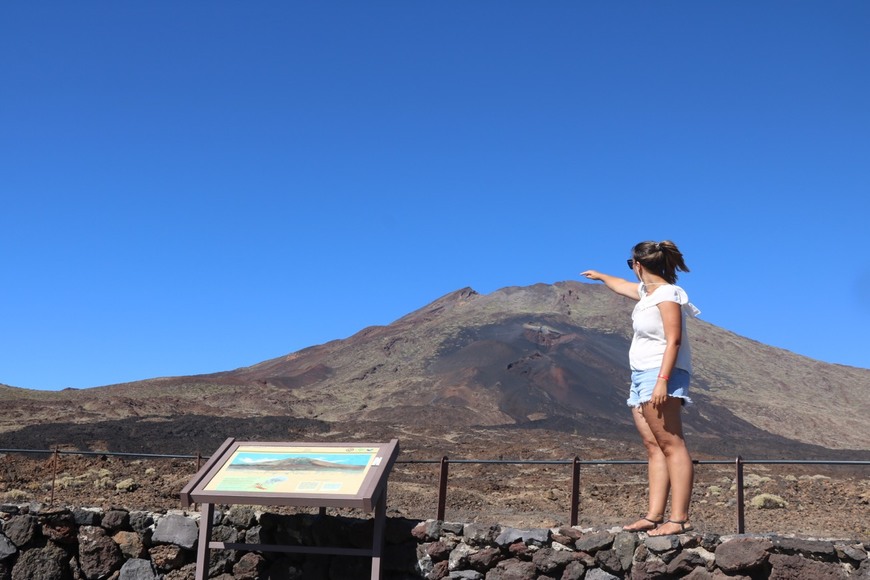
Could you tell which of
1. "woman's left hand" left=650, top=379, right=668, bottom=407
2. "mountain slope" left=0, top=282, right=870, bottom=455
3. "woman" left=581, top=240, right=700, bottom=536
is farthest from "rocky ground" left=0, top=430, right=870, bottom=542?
"mountain slope" left=0, top=282, right=870, bottom=455

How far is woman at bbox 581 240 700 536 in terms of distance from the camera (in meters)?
5.27

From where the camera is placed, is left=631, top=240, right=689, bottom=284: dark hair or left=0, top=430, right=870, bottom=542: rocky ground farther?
left=0, top=430, right=870, bottom=542: rocky ground

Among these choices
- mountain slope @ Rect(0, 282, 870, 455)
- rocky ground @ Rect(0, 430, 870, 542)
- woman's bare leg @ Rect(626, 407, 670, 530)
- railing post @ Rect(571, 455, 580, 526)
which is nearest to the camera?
woman's bare leg @ Rect(626, 407, 670, 530)

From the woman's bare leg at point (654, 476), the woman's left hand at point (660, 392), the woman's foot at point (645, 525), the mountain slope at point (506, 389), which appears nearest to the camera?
the woman's left hand at point (660, 392)

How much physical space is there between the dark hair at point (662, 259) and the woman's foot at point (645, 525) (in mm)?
1584

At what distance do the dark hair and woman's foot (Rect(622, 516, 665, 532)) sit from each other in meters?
1.58

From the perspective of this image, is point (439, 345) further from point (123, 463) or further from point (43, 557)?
point (43, 557)

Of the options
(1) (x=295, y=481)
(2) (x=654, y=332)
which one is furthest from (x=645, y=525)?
(1) (x=295, y=481)

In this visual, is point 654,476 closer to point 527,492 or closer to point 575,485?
point 575,485

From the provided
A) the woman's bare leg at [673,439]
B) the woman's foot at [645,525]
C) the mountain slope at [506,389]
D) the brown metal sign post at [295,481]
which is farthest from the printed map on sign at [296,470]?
the mountain slope at [506,389]

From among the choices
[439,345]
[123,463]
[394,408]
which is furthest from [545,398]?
[123,463]

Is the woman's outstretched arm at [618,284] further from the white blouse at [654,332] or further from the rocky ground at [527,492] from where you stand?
the rocky ground at [527,492]

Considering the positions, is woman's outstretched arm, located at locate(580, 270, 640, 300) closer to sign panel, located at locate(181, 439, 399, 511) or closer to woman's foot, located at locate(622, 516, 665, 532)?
woman's foot, located at locate(622, 516, 665, 532)

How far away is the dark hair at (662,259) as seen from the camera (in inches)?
225
